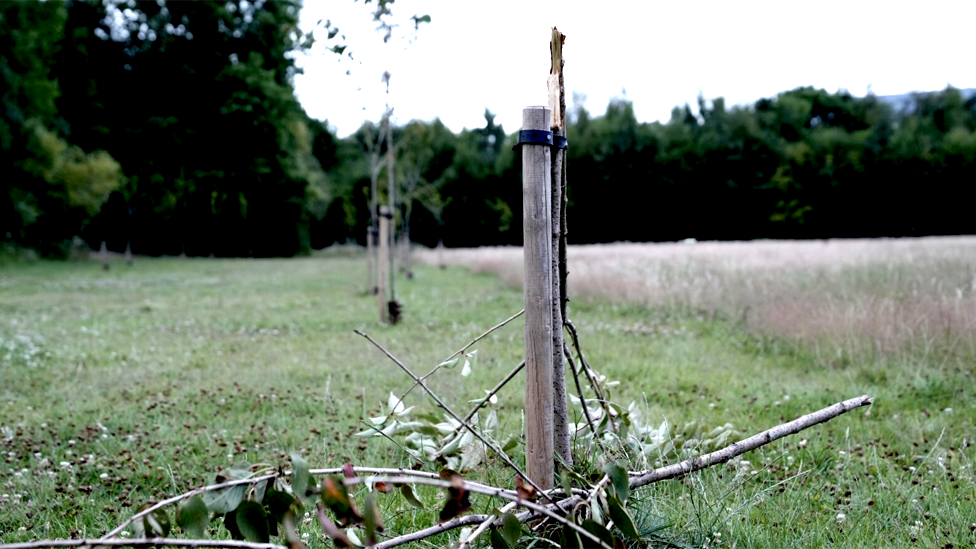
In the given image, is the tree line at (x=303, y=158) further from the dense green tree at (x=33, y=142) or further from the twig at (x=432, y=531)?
the twig at (x=432, y=531)

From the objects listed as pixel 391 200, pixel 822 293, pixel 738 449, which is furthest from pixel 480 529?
pixel 391 200

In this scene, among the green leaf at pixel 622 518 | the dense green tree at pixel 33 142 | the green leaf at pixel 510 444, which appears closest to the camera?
the green leaf at pixel 622 518

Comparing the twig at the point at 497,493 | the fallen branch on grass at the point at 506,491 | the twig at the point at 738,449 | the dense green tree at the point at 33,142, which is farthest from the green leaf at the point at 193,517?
the dense green tree at the point at 33,142

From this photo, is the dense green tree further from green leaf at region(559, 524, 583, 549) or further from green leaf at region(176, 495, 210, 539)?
green leaf at region(559, 524, 583, 549)

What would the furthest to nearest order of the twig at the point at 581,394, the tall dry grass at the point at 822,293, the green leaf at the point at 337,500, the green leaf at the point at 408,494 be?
the tall dry grass at the point at 822,293, the twig at the point at 581,394, the green leaf at the point at 408,494, the green leaf at the point at 337,500

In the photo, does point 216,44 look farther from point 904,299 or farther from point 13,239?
point 904,299

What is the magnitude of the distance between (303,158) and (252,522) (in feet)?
151

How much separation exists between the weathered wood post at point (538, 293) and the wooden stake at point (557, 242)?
0.08 meters

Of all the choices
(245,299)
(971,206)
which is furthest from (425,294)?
(971,206)

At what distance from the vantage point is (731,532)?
246cm

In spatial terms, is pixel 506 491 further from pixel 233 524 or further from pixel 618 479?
pixel 233 524

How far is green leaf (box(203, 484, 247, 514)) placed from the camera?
170 cm

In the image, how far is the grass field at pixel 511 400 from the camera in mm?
2760

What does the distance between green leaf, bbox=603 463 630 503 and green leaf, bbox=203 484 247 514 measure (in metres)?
0.96
